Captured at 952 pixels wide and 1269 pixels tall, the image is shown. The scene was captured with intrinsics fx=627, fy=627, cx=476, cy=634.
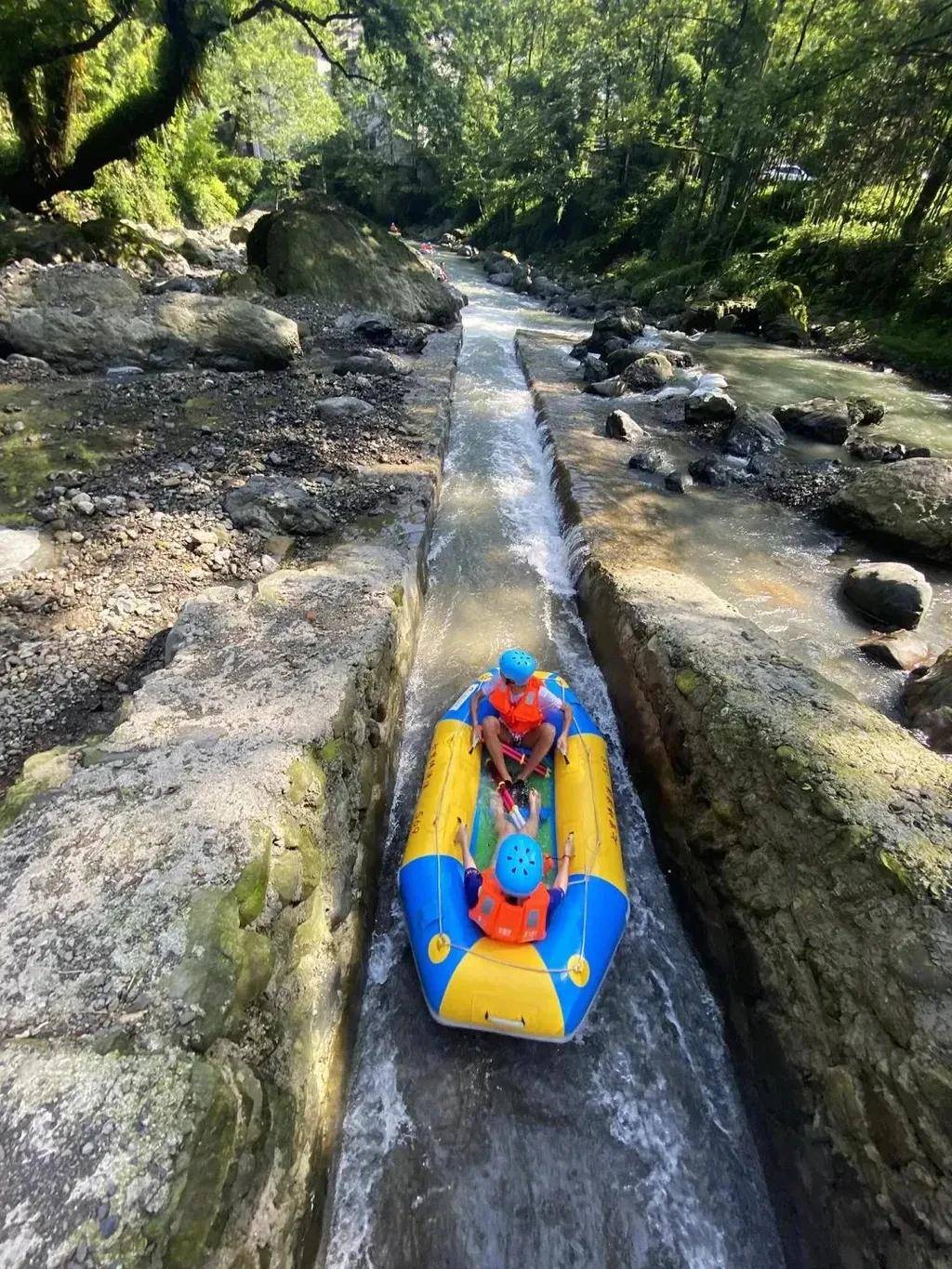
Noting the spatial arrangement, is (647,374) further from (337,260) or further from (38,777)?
(38,777)

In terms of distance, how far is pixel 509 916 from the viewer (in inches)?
139

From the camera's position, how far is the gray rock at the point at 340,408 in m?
8.98

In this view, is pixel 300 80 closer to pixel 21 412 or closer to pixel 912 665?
pixel 21 412

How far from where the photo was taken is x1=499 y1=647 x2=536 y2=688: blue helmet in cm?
463

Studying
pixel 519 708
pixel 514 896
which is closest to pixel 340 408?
pixel 519 708

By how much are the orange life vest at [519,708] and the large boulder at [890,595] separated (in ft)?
13.2

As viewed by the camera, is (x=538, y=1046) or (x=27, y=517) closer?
(x=538, y=1046)

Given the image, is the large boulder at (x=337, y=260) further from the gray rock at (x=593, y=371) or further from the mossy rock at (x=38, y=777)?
the mossy rock at (x=38, y=777)

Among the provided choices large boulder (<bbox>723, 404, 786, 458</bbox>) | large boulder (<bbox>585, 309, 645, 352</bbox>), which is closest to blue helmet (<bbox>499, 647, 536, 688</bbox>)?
large boulder (<bbox>723, 404, 786, 458</bbox>)

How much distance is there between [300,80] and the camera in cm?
2455

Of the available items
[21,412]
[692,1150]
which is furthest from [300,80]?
[692,1150]

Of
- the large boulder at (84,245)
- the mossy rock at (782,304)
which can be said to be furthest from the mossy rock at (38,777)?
the mossy rock at (782,304)

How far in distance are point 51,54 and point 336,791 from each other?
56.5 feet

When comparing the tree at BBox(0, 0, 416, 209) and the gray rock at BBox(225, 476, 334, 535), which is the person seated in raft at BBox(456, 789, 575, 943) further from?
the tree at BBox(0, 0, 416, 209)
